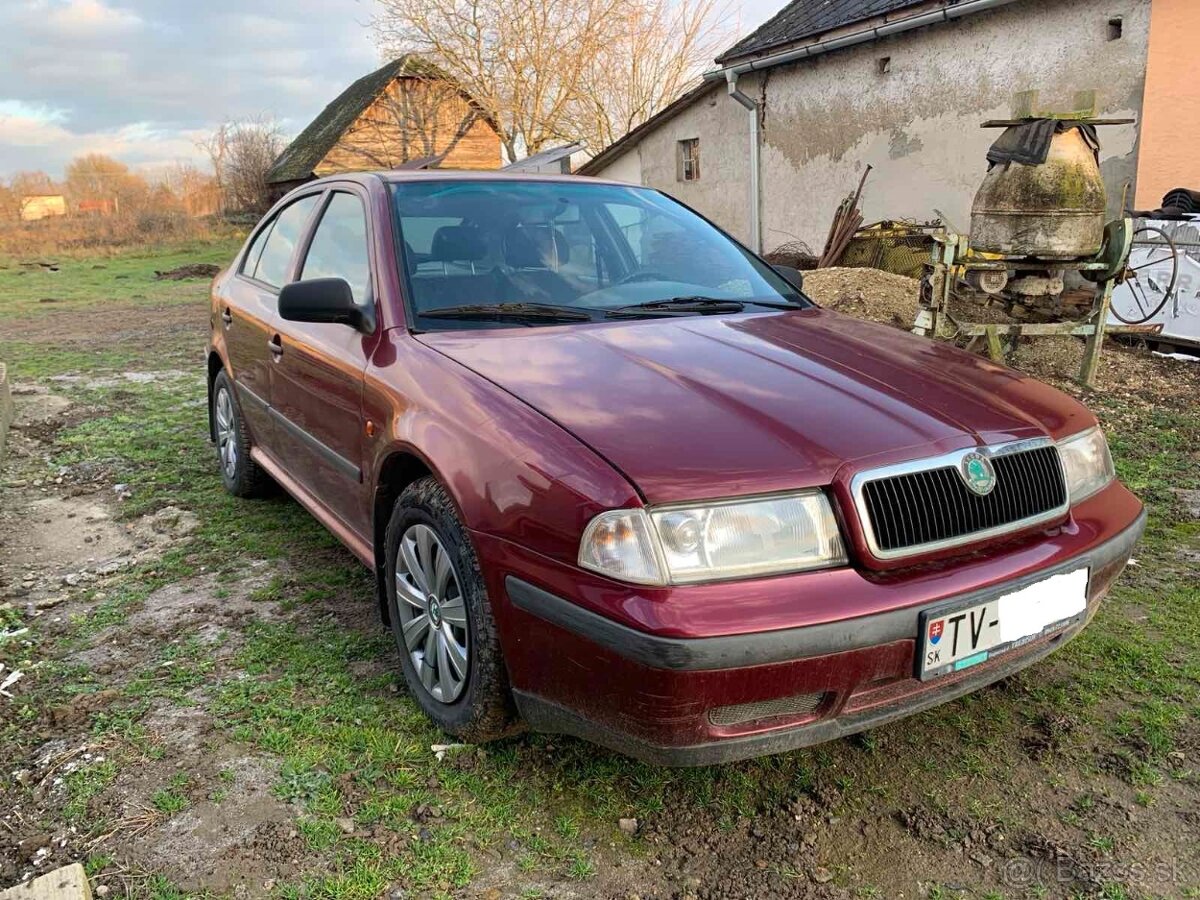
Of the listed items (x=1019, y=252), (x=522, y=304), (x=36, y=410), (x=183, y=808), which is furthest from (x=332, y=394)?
(x=1019, y=252)

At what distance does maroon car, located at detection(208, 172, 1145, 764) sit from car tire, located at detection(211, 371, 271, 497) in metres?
1.46

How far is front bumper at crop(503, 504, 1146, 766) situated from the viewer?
6.21 feet

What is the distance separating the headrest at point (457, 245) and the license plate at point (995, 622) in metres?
1.94

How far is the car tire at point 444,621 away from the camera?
2.33 metres

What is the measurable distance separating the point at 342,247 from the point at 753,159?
1222 cm

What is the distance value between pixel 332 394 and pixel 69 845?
1.55 m

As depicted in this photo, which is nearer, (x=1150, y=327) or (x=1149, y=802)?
(x=1149, y=802)

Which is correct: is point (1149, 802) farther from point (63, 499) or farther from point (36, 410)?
point (36, 410)

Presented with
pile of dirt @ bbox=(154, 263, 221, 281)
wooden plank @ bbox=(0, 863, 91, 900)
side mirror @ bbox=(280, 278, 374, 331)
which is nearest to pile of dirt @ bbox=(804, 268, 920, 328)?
side mirror @ bbox=(280, 278, 374, 331)

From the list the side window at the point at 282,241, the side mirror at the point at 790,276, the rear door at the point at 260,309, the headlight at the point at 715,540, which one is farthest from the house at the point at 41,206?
the headlight at the point at 715,540

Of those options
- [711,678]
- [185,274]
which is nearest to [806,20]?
[711,678]

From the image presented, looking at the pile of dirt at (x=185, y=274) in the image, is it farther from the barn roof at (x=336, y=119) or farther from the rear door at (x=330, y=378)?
the rear door at (x=330, y=378)

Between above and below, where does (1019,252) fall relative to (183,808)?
above

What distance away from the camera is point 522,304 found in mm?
3037
